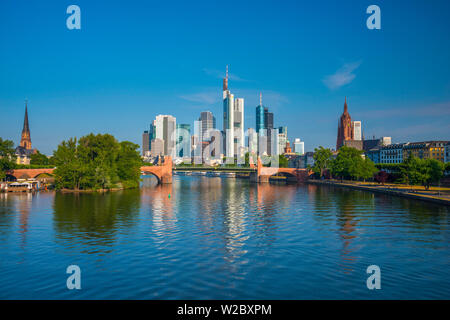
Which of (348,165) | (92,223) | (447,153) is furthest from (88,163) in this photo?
(447,153)

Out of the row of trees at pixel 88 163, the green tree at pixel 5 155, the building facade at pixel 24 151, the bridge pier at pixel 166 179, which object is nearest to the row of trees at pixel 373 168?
the bridge pier at pixel 166 179

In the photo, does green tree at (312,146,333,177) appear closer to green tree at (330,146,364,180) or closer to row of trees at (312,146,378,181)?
row of trees at (312,146,378,181)

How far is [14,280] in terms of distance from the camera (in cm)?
2092

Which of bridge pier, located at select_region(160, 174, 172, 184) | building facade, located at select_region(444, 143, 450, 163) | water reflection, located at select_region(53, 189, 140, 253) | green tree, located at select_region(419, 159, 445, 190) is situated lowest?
water reflection, located at select_region(53, 189, 140, 253)

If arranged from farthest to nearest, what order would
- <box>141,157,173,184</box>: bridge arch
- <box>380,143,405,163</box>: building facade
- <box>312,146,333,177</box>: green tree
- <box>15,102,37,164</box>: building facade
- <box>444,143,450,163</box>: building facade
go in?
<box>380,143,405,163</box>: building facade, <box>15,102,37,164</box>: building facade, <box>444,143,450,163</box>: building facade, <box>312,146,333,177</box>: green tree, <box>141,157,173,184</box>: bridge arch

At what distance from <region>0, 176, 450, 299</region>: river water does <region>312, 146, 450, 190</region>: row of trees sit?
33.7 m

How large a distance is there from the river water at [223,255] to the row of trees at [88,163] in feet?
117

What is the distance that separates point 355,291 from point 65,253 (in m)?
20.4

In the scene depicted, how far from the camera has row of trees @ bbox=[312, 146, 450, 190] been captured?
77619 mm

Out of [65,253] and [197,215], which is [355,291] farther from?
[197,215]

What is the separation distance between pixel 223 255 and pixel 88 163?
221 ft

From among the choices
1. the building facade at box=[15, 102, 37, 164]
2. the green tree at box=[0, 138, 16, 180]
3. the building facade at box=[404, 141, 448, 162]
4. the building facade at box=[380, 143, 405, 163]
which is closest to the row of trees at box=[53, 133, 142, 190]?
the green tree at box=[0, 138, 16, 180]

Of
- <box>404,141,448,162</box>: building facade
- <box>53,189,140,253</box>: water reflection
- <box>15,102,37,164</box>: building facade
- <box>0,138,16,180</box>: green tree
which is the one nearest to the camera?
<box>53,189,140,253</box>: water reflection

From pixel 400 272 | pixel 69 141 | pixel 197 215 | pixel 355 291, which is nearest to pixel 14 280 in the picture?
pixel 355 291
